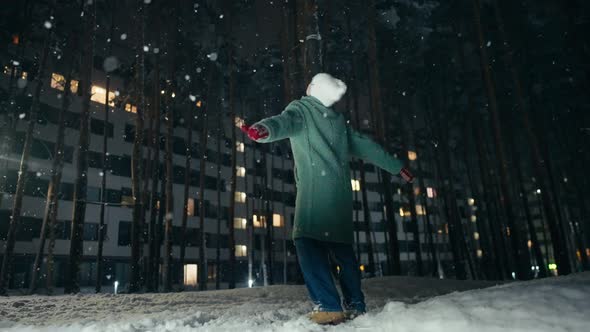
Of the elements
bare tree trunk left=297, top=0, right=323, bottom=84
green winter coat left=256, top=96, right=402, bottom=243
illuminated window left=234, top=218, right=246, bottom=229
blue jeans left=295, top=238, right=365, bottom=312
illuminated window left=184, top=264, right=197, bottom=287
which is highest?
illuminated window left=234, top=218, right=246, bottom=229

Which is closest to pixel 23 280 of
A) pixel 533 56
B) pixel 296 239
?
pixel 296 239

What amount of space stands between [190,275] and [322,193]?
130 feet

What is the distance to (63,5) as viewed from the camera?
20.8 m

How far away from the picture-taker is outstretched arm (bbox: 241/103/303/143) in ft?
10.0

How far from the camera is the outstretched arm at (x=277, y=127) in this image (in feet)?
10.0

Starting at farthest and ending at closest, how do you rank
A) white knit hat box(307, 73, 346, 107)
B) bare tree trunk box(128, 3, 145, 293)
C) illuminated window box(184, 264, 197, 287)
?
illuminated window box(184, 264, 197, 287)
bare tree trunk box(128, 3, 145, 293)
white knit hat box(307, 73, 346, 107)

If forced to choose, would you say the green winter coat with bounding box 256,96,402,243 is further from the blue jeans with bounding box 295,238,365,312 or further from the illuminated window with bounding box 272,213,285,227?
the illuminated window with bounding box 272,213,285,227

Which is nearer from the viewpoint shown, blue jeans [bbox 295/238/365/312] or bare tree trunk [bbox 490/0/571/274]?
blue jeans [bbox 295/238/365/312]

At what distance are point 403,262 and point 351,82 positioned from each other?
46.7 metres

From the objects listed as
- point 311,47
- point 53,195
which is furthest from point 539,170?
point 53,195

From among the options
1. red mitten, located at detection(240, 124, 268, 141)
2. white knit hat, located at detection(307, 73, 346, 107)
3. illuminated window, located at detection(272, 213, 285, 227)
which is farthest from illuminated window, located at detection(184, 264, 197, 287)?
red mitten, located at detection(240, 124, 268, 141)

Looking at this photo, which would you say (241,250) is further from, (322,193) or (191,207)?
(322,193)

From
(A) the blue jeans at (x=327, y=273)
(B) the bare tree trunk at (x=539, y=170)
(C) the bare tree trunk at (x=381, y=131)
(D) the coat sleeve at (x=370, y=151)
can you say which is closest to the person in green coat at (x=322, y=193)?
(A) the blue jeans at (x=327, y=273)

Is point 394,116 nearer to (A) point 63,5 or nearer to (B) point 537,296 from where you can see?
(A) point 63,5
